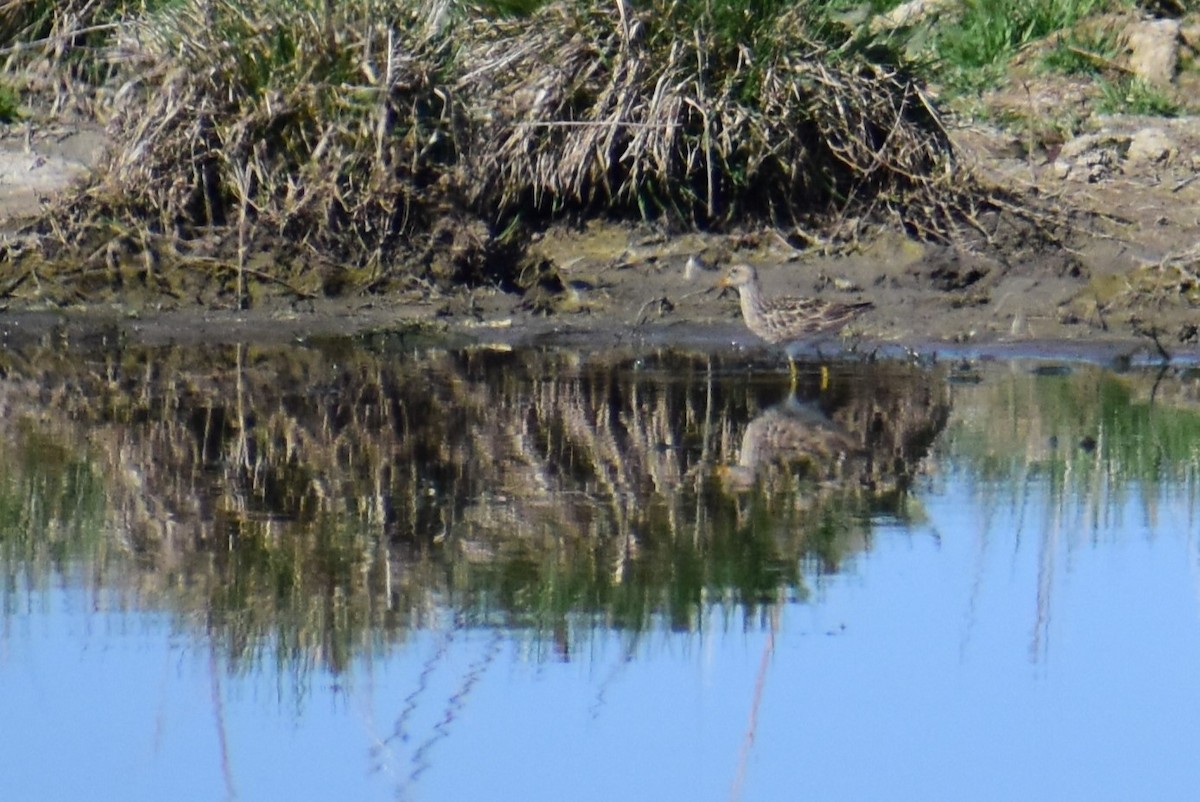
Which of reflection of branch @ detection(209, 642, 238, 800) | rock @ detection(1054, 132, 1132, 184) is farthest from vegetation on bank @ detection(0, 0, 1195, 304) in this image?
reflection of branch @ detection(209, 642, 238, 800)

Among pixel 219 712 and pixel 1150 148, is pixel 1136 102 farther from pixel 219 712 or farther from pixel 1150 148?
pixel 219 712

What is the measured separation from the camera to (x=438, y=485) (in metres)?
7.83

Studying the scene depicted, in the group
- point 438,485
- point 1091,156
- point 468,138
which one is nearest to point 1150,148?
point 1091,156

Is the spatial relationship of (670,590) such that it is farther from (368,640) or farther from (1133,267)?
(1133,267)

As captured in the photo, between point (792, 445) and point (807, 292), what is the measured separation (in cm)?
342

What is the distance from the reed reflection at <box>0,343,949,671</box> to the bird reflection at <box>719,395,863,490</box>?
0.06 feet

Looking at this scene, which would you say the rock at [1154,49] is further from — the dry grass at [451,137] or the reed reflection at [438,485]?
the reed reflection at [438,485]

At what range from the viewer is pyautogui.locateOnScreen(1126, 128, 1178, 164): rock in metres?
13.4

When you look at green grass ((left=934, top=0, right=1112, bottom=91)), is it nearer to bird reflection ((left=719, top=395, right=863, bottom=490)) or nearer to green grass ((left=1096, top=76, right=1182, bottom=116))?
green grass ((left=1096, top=76, right=1182, bottom=116))

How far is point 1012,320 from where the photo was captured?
11516mm

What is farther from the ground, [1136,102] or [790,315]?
[1136,102]

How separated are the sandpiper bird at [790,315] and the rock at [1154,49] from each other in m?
4.87

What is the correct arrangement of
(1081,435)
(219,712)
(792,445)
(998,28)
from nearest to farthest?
(219,712) → (792,445) → (1081,435) → (998,28)

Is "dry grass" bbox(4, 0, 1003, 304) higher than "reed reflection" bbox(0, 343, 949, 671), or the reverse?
"dry grass" bbox(4, 0, 1003, 304)
